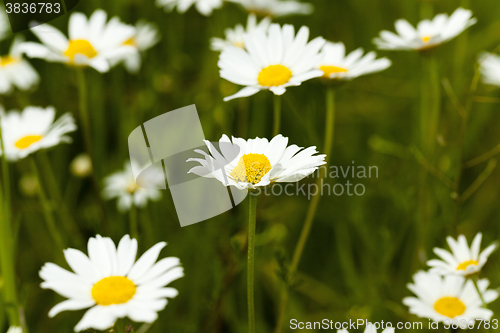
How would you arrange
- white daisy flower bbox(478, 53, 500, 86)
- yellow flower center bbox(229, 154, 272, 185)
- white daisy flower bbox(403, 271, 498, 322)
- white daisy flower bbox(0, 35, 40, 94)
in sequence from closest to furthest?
yellow flower center bbox(229, 154, 272, 185) → white daisy flower bbox(403, 271, 498, 322) → white daisy flower bbox(478, 53, 500, 86) → white daisy flower bbox(0, 35, 40, 94)

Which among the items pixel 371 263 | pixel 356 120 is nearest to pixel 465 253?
pixel 371 263

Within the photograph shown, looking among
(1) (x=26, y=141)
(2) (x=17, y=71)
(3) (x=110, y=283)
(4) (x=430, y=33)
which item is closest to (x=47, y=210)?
(1) (x=26, y=141)

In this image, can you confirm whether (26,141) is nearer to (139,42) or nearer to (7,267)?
(7,267)

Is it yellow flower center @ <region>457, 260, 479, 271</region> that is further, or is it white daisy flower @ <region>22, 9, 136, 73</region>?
white daisy flower @ <region>22, 9, 136, 73</region>

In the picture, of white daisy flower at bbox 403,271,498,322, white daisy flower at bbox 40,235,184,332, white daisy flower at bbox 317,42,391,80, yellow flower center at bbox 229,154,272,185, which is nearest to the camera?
white daisy flower at bbox 40,235,184,332

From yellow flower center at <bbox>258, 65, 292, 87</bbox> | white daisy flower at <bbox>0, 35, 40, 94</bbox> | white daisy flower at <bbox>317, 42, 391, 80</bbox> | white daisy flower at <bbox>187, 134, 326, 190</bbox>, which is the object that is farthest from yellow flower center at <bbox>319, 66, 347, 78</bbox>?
white daisy flower at <bbox>0, 35, 40, 94</bbox>

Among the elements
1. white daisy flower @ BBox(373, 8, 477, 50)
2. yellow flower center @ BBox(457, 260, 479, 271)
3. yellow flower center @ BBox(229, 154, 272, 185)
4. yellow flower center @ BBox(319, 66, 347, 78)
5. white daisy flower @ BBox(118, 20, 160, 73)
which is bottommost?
yellow flower center @ BBox(457, 260, 479, 271)

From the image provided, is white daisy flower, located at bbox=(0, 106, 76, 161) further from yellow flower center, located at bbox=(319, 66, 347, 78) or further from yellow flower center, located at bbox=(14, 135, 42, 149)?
yellow flower center, located at bbox=(319, 66, 347, 78)
